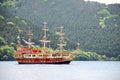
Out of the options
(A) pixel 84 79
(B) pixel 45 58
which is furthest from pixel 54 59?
(A) pixel 84 79

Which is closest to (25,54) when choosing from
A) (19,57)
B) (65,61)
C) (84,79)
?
(19,57)

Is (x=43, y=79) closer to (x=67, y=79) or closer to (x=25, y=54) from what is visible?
(x=67, y=79)

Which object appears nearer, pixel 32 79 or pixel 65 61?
pixel 32 79

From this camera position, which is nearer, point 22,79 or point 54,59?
point 22,79

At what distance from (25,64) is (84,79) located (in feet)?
244

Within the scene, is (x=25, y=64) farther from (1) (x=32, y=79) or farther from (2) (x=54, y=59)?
(1) (x=32, y=79)

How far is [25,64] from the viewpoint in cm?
15762

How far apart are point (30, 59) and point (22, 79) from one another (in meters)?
77.1

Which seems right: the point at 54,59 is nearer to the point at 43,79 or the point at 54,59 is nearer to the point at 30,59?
the point at 30,59

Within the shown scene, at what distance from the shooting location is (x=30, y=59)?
15800 centimetres

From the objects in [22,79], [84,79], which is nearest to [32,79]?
[22,79]

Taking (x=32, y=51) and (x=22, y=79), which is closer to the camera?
(x=22, y=79)

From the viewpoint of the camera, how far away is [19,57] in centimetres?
15912

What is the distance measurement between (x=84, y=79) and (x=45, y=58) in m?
74.4
